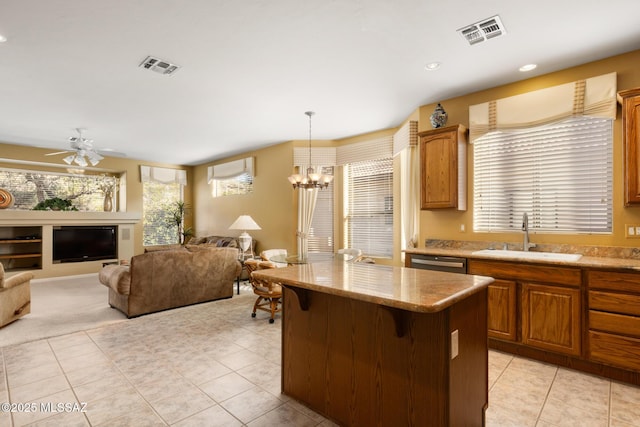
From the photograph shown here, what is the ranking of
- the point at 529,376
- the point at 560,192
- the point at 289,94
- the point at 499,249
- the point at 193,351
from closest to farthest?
the point at 529,376 → the point at 193,351 → the point at 560,192 → the point at 499,249 → the point at 289,94

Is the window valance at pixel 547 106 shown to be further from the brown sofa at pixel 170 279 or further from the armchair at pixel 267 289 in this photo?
the brown sofa at pixel 170 279

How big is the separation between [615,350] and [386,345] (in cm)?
215

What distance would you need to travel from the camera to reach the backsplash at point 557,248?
2.99 m

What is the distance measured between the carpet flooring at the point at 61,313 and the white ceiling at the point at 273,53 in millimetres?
2800

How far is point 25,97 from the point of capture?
4117mm

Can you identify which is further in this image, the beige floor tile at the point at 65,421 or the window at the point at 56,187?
the window at the point at 56,187

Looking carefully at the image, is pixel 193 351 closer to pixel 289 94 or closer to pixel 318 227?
pixel 289 94

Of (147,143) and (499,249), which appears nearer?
(499,249)

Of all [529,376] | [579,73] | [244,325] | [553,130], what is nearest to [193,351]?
[244,325]

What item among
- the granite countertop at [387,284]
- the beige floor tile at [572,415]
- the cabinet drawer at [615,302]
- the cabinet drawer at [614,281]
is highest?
the granite countertop at [387,284]

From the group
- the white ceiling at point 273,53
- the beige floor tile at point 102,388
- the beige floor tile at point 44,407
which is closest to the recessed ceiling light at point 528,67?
the white ceiling at point 273,53

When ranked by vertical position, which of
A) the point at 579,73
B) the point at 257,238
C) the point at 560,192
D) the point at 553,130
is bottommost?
the point at 257,238

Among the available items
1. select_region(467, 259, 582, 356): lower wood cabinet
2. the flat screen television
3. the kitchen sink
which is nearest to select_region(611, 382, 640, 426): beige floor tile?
select_region(467, 259, 582, 356): lower wood cabinet

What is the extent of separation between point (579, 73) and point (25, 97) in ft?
21.0
